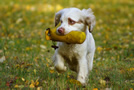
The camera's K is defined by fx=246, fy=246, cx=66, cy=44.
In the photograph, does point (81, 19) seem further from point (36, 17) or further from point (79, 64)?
point (36, 17)

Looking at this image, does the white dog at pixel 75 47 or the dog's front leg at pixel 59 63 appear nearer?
the white dog at pixel 75 47

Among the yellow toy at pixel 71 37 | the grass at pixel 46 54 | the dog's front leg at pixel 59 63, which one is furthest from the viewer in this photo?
the dog's front leg at pixel 59 63

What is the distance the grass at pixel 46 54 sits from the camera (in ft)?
12.4

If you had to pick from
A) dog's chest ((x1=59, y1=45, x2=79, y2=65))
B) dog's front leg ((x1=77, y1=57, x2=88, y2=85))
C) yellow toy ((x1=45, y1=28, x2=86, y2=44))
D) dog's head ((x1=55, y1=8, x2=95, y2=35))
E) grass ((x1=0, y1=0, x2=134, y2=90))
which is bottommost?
grass ((x1=0, y1=0, x2=134, y2=90))

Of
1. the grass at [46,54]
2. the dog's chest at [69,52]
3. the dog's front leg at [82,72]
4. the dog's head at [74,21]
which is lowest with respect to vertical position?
the grass at [46,54]

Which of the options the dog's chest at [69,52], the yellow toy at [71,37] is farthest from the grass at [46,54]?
the yellow toy at [71,37]

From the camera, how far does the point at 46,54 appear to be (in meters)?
6.07

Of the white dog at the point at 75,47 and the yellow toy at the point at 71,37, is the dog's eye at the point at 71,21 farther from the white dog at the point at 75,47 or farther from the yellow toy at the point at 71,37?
the yellow toy at the point at 71,37

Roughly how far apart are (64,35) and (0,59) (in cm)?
191

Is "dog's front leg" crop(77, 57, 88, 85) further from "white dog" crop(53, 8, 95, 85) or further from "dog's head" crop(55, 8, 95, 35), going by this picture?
"dog's head" crop(55, 8, 95, 35)

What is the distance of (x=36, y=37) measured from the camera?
8.24 metres

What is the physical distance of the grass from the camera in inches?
149

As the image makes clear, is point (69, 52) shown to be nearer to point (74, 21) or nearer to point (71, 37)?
point (71, 37)

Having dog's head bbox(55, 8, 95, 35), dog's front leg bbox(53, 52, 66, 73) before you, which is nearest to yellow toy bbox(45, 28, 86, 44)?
dog's head bbox(55, 8, 95, 35)
